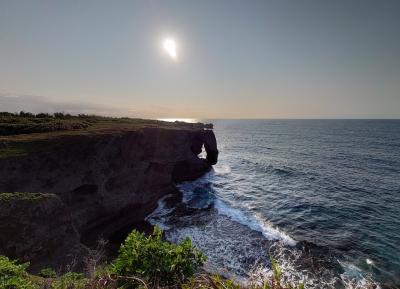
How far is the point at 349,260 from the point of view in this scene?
19703mm

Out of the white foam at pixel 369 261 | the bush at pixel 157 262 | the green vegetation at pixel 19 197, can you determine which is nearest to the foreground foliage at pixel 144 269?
the bush at pixel 157 262

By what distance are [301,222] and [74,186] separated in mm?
23048

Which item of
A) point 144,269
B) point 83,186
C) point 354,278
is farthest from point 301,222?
point 144,269

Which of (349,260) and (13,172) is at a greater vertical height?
(13,172)

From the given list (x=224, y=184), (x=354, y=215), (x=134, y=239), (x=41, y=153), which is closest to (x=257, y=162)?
(x=224, y=184)

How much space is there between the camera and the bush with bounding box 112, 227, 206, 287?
6.27 meters

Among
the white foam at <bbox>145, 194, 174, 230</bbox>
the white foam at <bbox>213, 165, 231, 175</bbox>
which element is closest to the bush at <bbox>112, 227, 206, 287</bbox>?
the white foam at <bbox>145, 194, 174, 230</bbox>

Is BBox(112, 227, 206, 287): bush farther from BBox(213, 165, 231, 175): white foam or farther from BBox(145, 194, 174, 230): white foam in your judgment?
BBox(213, 165, 231, 175): white foam

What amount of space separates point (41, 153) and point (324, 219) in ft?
95.0

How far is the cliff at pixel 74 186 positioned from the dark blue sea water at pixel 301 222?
4287 mm

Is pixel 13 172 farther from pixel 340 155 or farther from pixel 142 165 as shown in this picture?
pixel 340 155

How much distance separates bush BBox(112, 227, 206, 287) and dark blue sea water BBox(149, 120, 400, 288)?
138 centimetres

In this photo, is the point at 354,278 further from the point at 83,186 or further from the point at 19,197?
the point at 83,186

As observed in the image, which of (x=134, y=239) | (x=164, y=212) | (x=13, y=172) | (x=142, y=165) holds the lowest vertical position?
(x=164, y=212)
